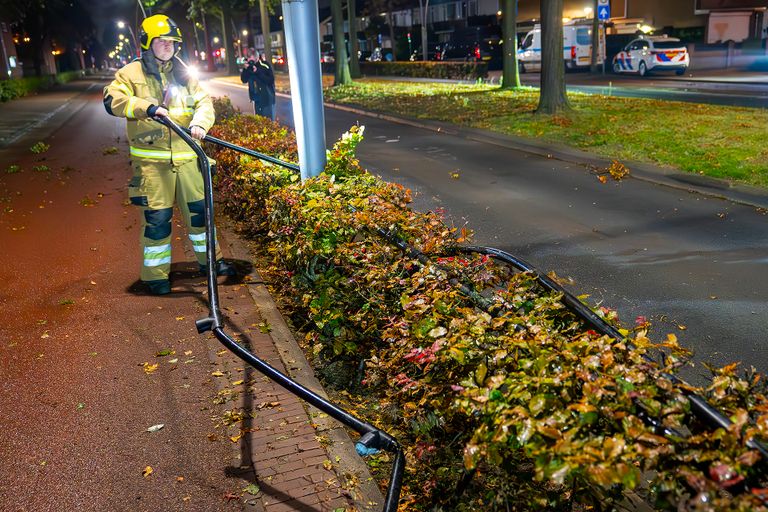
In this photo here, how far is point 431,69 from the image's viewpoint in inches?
1560

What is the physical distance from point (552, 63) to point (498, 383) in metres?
17.7

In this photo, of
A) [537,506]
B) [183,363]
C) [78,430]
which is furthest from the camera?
[183,363]

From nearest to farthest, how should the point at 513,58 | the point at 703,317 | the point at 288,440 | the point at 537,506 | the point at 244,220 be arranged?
the point at 537,506, the point at 288,440, the point at 703,317, the point at 244,220, the point at 513,58

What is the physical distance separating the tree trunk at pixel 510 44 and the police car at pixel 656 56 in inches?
357

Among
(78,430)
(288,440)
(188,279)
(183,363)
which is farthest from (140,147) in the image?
(288,440)

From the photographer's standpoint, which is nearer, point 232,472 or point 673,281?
point 232,472

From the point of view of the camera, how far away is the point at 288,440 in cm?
394

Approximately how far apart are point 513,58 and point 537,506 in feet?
84.4


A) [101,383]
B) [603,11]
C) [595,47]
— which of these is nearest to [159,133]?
[101,383]

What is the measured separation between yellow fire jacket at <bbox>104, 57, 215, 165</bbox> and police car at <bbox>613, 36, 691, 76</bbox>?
2999cm

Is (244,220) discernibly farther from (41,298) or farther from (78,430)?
(78,430)

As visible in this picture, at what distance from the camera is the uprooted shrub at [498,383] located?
2076mm

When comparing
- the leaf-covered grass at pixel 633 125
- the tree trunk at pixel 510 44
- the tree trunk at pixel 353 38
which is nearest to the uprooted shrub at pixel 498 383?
the leaf-covered grass at pixel 633 125

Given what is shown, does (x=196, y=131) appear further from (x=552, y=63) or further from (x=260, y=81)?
(x=552, y=63)
